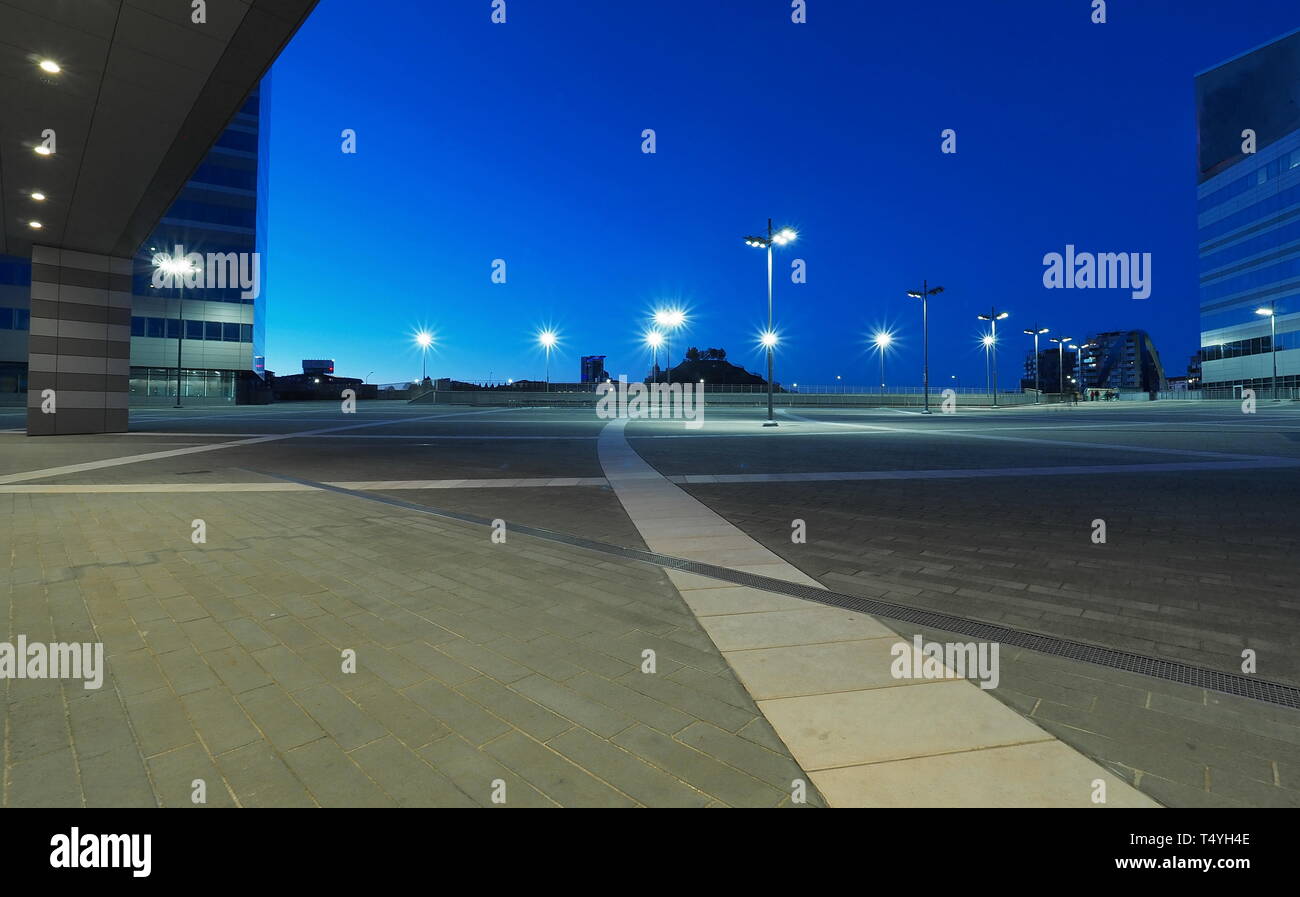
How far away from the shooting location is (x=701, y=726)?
10.1 ft

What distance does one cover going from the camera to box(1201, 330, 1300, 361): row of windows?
67.2 meters

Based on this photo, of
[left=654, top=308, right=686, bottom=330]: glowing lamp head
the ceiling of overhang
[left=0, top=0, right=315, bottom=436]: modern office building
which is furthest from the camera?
[left=654, top=308, right=686, bottom=330]: glowing lamp head

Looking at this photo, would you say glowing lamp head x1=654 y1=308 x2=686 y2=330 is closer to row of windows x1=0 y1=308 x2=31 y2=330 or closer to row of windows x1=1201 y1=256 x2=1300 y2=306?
row of windows x1=0 y1=308 x2=31 y2=330

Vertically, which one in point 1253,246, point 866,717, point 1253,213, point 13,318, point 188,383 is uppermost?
point 1253,213

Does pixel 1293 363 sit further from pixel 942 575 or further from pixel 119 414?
pixel 119 414

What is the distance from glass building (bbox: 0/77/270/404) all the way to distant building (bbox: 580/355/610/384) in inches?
2705

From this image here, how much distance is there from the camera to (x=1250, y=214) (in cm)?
7356

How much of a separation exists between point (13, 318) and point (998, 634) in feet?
229

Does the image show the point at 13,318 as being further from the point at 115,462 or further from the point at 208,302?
the point at 115,462

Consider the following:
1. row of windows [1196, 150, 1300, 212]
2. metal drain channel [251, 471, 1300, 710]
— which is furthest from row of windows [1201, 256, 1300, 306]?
metal drain channel [251, 471, 1300, 710]

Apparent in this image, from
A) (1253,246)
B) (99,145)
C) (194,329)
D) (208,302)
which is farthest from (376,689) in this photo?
(1253,246)

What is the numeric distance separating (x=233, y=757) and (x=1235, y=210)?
10638 centimetres
